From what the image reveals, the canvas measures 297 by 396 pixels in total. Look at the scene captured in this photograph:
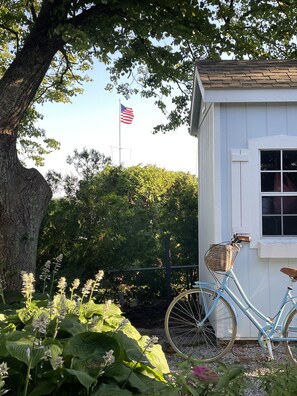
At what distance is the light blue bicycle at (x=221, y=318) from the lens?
496cm

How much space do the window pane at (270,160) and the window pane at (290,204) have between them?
1.40 feet

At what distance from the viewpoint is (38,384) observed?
2.34m

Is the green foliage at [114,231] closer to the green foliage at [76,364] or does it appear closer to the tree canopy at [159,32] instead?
the tree canopy at [159,32]

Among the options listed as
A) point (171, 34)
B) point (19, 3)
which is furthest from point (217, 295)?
point (19, 3)

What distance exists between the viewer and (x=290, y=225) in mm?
5727

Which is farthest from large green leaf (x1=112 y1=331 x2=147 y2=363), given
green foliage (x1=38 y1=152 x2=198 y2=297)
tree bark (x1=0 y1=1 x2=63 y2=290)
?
green foliage (x1=38 y1=152 x2=198 y2=297)

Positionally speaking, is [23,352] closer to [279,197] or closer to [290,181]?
[279,197]

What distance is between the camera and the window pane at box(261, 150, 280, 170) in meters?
5.79

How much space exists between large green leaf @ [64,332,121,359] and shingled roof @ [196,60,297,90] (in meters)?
3.84

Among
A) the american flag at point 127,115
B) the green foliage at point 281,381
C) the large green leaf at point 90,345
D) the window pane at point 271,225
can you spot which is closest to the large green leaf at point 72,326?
the large green leaf at point 90,345

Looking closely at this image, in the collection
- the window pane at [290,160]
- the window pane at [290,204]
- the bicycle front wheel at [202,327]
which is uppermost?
the window pane at [290,160]

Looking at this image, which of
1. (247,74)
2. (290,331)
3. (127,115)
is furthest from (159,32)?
(127,115)

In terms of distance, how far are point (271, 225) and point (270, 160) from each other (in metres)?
0.81

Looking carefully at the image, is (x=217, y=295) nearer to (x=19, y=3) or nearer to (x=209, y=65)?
(x=209, y=65)
